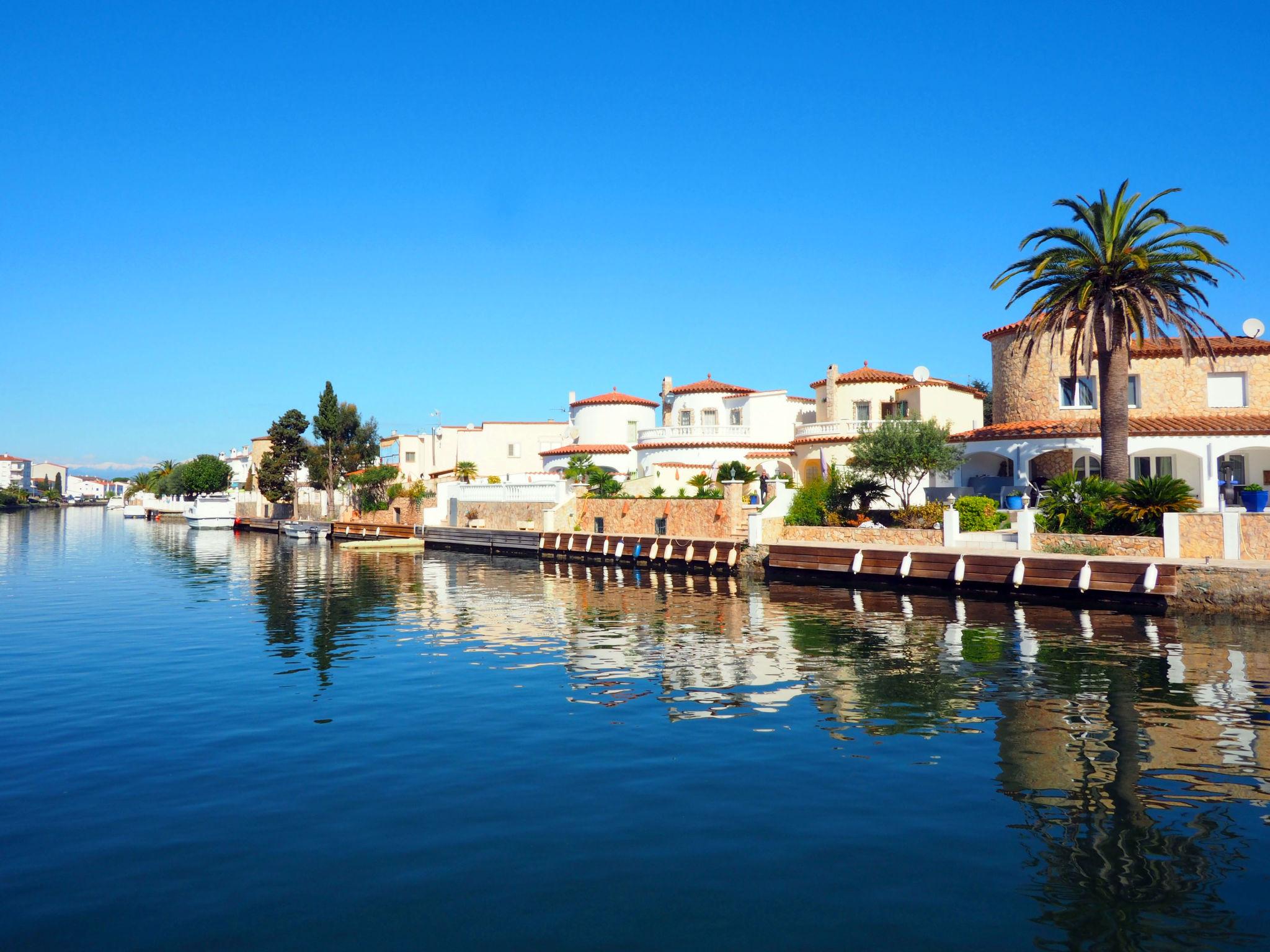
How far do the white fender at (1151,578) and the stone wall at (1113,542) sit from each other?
2488mm

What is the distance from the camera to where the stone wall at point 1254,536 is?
25844 mm

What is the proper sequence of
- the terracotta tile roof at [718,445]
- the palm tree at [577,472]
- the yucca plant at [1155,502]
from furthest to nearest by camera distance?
the terracotta tile roof at [718,445] → the palm tree at [577,472] → the yucca plant at [1155,502]

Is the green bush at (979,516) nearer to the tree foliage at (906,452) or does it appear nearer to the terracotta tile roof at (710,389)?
the tree foliage at (906,452)

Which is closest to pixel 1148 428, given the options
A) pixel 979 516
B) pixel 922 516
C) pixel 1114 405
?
pixel 1114 405

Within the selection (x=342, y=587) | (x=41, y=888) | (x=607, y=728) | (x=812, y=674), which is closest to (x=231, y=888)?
(x=41, y=888)

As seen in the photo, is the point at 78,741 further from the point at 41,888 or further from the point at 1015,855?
the point at 1015,855

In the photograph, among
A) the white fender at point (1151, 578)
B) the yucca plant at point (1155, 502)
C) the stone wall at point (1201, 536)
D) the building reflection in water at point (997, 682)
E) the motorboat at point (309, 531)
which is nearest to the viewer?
the building reflection in water at point (997, 682)

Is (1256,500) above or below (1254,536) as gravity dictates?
above

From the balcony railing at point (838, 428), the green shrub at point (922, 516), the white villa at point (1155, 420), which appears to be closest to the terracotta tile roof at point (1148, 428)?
the white villa at point (1155, 420)

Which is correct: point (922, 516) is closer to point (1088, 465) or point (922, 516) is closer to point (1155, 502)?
point (1155, 502)

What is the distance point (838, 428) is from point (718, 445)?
370 inches

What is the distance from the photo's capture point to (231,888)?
8102 millimetres

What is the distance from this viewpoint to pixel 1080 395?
138 ft

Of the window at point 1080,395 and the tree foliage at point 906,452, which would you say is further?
the window at point 1080,395
